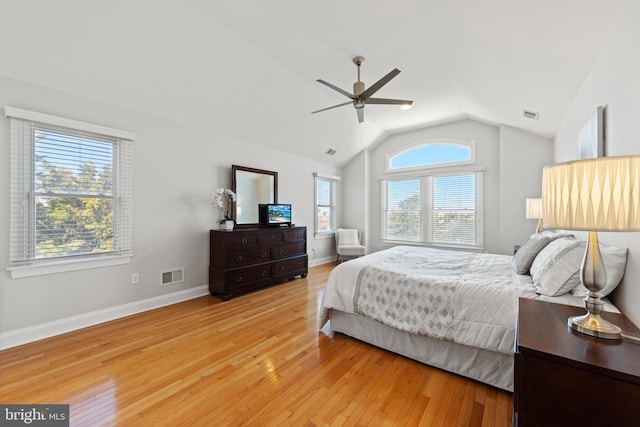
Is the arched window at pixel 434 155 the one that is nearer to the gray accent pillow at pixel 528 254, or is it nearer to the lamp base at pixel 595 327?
the gray accent pillow at pixel 528 254

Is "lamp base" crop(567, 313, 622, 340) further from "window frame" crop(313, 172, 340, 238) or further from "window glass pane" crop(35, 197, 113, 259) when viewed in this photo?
"window frame" crop(313, 172, 340, 238)

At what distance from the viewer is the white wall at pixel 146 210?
96.9 inches

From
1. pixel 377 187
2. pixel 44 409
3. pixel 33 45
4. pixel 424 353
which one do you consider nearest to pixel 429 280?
pixel 424 353

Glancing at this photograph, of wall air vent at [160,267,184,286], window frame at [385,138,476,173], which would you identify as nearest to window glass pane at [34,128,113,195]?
wall air vent at [160,267,184,286]

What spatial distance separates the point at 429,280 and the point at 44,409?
8.92 ft

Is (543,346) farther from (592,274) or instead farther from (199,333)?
(199,333)

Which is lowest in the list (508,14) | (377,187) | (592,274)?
(592,274)

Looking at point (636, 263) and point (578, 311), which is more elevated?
point (636, 263)

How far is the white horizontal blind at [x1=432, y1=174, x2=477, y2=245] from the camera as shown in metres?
5.19

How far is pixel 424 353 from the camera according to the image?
2160 millimetres

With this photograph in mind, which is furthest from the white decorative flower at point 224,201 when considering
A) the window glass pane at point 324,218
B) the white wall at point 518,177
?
the white wall at point 518,177

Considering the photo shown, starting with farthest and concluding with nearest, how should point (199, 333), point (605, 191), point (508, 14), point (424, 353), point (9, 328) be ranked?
point (199, 333) < point (9, 328) < point (424, 353) < point (508, 14) < point (605, 191)

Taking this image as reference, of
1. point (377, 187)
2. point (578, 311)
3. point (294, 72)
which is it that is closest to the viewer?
point (578, 311)

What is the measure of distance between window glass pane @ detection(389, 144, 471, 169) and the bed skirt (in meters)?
4.18
